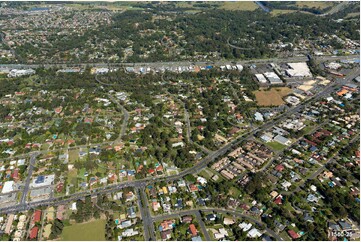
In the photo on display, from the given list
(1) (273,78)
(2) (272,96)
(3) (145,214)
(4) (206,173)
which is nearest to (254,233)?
(4) (206,173)

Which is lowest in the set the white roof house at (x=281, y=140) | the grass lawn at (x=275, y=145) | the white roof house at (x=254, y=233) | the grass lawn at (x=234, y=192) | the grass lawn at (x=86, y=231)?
the grass lawn at (x=275, y=145)

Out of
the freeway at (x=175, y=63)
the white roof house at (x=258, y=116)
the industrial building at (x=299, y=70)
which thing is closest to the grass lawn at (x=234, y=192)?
the white roof house at (x=258, y=116)

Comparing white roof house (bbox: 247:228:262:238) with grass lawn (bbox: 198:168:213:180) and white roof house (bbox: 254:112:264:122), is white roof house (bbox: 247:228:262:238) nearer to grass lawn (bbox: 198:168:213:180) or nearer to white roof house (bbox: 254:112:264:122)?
grass lawn (bbox: 198:168:213:180)

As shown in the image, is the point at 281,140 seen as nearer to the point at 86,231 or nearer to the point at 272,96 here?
the point at 272,96

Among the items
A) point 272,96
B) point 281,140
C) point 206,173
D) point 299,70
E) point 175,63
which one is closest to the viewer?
point 206,173

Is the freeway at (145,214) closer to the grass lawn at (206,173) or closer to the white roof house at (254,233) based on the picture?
the grass lawn at (206,173)
